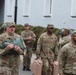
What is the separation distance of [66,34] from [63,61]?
444 centimetres

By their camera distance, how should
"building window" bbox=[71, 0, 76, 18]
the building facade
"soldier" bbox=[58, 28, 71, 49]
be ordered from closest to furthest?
"soldier" bbox=[58, 28, 71, 49] → "building window" bbox=[71, 0, 76, 18] → the building facade

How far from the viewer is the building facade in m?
22.7

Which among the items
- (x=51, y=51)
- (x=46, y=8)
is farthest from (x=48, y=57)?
(x=46, y=8)

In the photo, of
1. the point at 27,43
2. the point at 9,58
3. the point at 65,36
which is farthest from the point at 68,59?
the point at 27,43

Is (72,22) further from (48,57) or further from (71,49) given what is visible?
(71,49)

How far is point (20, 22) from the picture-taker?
106ft

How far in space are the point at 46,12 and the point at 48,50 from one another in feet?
49.4

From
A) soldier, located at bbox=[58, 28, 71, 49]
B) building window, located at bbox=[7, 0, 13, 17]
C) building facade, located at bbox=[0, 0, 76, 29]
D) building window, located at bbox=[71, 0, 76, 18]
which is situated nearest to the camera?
soldier, located at bbox=[58, 28, 71, 49]

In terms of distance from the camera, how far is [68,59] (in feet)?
27.6

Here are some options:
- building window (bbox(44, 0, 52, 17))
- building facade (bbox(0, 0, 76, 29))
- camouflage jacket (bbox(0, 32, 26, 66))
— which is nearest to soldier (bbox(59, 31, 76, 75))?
camouflage jacket (bbox(0, 32, 26, 66))

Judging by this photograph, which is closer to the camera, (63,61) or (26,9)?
(63,61)

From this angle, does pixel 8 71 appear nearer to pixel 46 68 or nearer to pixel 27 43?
pixel 46 68

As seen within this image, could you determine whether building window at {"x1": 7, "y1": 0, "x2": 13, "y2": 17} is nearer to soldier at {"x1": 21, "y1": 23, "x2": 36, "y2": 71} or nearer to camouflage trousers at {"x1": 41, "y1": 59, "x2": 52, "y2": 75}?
soldier at {"x1": 21, "y1": 23, "x2": 36, "y2": 71}

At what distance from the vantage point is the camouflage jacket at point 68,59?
834 centimetres
